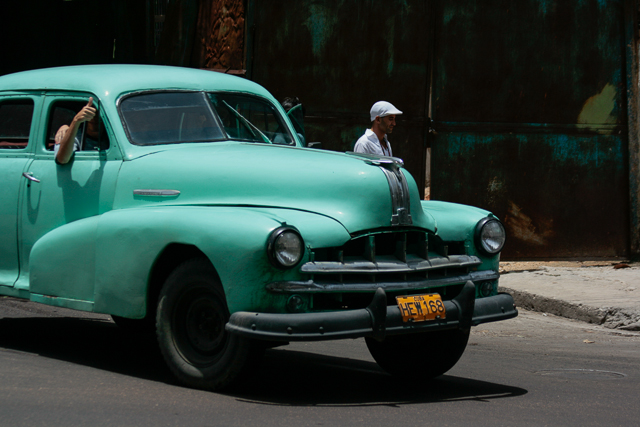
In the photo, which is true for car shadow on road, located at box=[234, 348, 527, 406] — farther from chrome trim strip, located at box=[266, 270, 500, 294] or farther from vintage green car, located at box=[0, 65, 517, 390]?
chrome trim strip, located at box=[266, 270, 500, 294]

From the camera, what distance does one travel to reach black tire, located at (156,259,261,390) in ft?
14.9

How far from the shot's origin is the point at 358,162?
4.97 metres

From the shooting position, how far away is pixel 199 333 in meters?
4.78

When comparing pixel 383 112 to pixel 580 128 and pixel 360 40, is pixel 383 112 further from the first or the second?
pixel 580 128

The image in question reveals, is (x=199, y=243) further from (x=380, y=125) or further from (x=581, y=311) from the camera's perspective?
(x=581, y=311)

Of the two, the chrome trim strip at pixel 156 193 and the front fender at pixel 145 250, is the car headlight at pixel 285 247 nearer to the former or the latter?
the front fender at pixel 145 250

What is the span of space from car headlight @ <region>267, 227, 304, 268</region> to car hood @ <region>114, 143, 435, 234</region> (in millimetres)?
343

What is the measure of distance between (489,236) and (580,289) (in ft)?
14.2

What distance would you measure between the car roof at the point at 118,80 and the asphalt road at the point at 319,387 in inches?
70.1

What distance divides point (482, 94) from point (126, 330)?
5915mm

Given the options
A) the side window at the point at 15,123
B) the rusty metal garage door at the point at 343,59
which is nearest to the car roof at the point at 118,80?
the side window at the point at 15,123

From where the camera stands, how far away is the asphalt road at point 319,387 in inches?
167

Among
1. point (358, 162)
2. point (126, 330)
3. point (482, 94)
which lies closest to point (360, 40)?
point (482, 94)

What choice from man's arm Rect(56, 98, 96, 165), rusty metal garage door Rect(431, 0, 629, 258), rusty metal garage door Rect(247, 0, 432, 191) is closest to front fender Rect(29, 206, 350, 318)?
man's arm Rect(56, 98, 96, 165)
